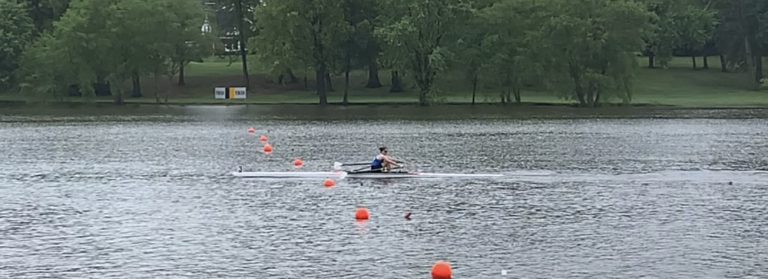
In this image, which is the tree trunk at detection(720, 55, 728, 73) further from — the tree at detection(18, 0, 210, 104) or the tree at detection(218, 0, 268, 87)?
the tree at detection(18, 0, 210, 104)

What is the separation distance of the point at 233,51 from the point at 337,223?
91129 mm

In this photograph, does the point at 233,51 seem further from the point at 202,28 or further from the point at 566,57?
the point at 566,57

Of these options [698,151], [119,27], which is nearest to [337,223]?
[698,151]

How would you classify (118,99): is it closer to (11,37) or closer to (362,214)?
(11,37)

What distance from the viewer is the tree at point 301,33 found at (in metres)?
92.2

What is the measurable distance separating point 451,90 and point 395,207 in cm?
6167

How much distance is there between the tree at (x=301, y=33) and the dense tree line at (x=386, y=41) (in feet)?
0.27

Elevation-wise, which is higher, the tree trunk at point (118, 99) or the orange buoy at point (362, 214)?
the orange buoy at point (362, 214)

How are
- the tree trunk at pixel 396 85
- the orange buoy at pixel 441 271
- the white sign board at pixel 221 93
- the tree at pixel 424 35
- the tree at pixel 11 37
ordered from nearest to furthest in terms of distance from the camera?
the orange buoy at pixel 441 271 → the tree at pixel 424 35 → the tree at pixel 11 37 → the white sign board at pixel 221 93 → the tree trunk at pixel 396 85

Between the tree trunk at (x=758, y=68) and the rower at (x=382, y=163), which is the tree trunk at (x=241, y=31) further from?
the rower at (x=382, y=163)

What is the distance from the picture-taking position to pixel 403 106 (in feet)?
304

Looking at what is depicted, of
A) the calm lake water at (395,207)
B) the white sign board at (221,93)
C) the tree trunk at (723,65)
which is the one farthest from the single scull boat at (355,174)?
the tree trunk at (723,65)

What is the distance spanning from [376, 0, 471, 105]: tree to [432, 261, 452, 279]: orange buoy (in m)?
65.4

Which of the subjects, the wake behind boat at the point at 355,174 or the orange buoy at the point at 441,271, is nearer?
the orange buoy at the point at 441,271
